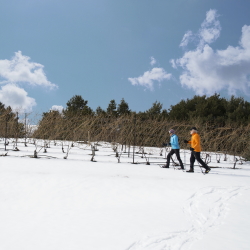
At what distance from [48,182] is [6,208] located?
52.9 inches

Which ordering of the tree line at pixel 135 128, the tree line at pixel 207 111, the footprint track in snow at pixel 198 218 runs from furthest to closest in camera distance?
the tree line at pixel 207 111
the tree line at pixel 135 128
the footprint track in snow at pixel 198 218

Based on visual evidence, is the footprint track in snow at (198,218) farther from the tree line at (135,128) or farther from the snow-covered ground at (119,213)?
the tree line at (135,128)

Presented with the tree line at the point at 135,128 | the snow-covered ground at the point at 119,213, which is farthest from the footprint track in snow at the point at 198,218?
the tree line at the point at 135,128

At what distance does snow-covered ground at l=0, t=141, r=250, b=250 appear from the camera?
2746mm

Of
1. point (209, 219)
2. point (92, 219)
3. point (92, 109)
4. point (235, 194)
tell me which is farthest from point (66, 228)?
point (92, 109)

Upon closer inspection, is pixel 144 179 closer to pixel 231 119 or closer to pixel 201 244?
pixel 201 244

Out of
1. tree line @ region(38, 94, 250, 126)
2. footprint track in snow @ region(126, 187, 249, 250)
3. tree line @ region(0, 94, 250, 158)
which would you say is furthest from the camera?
tree line @ region(38, 94, 250, 126)

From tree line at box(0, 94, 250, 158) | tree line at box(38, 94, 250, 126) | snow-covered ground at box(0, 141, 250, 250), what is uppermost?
tree line at box(38, 94, 250, 126)

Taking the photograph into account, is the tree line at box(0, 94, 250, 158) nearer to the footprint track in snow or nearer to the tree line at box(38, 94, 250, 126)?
the tree line at box(38, 94, 250, 126)

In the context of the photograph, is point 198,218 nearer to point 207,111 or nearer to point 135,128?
point 135,128

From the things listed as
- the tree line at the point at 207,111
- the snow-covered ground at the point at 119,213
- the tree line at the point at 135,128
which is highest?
the tree line at the point at 207,111

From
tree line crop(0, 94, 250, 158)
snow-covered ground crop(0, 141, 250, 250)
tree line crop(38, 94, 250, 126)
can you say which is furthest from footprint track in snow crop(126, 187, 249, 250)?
tree line crop(38, 94, 250, 126)

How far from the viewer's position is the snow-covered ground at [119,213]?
108 inches

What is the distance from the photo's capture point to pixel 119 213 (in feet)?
11.9
